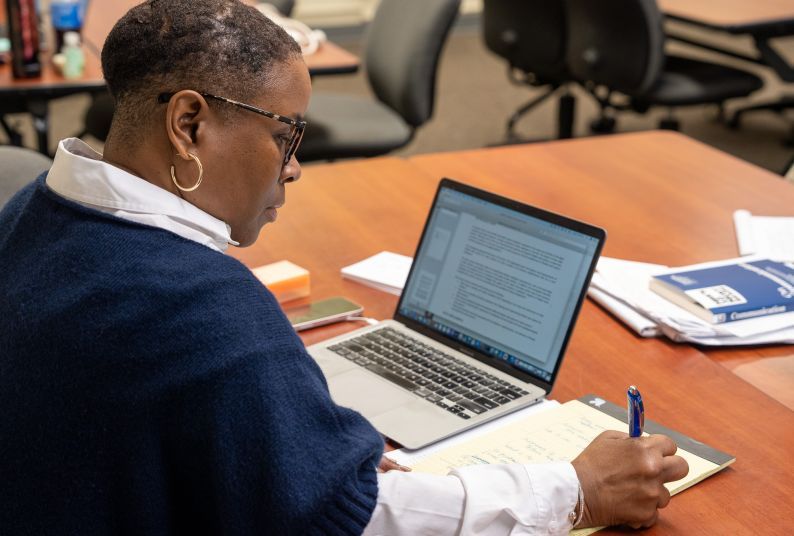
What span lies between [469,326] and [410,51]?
1.97m

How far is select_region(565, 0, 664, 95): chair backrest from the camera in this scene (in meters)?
3.63

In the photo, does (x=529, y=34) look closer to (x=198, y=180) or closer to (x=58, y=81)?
(x=58, y=81)

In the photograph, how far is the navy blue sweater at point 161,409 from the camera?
0.92m

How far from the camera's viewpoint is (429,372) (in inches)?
56.7

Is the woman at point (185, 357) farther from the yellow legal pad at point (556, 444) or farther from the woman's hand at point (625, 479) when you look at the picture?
the yellow legal pad at point (556, 444)

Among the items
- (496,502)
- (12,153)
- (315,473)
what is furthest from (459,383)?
(12,153)

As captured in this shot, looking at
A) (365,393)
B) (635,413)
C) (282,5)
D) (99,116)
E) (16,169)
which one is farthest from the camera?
(282,5)

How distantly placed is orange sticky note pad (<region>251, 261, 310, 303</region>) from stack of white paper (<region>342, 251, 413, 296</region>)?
102 mm

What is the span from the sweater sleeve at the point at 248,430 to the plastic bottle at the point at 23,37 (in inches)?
82.9

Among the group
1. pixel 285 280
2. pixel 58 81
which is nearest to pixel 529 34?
pixel 58 81

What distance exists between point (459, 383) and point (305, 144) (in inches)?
78.1

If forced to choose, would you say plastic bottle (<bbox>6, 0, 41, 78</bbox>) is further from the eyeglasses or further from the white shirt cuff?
the white shirt cuff

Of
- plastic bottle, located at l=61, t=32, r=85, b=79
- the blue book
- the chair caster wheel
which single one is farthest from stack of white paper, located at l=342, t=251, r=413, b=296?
the chair caster wheel

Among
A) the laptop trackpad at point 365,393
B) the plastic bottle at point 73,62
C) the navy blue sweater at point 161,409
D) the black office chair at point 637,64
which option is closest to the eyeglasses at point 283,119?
the navy blue sweater at point 161,409
